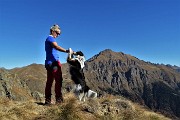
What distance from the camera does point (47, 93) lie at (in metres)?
12.0

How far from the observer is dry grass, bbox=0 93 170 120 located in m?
9.09

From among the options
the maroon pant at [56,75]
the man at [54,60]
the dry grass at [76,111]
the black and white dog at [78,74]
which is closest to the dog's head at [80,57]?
the black and white dog at [78,74]

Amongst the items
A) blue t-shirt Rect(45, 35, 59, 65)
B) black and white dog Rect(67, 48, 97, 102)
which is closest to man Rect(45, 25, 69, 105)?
blue t-shirt Rect(45, 35, 59, 65)

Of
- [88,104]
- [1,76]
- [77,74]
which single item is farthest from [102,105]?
[1,76]

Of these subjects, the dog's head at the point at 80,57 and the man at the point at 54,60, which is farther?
the dog's head at the point at 80,57

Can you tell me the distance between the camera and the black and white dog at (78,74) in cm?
1180

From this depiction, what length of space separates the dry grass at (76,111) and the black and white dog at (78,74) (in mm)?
388

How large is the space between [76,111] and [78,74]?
278 cm

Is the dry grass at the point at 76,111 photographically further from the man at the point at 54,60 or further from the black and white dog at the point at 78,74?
the man at the point at 54,60

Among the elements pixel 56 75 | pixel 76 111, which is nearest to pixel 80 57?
pixel 56 75

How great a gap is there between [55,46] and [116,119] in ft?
12.1

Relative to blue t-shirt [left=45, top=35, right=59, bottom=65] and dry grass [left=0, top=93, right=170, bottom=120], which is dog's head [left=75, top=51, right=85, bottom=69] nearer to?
blue t-shirt [left=45, top=35, right=59, bottom=65]

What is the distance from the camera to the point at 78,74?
11.9 m

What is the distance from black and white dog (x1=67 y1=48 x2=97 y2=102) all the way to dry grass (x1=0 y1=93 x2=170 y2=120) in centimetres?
39
